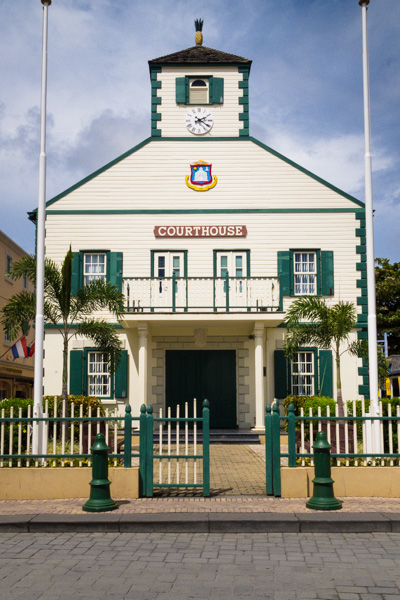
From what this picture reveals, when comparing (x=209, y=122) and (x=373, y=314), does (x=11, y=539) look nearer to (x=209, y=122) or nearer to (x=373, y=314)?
(x=373, y=314)

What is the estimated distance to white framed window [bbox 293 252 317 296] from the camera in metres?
18.7

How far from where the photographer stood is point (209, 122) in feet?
64.3

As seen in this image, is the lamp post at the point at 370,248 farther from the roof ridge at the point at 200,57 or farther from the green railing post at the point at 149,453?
the roof ridge at the point at 200,57

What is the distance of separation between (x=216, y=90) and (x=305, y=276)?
633 centimetres

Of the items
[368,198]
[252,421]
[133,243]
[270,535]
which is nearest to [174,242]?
[133,243]

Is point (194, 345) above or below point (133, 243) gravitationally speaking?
below

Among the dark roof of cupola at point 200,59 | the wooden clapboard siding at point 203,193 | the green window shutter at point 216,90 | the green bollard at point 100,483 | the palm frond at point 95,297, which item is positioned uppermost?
the dark roof of cupola at point 200,59

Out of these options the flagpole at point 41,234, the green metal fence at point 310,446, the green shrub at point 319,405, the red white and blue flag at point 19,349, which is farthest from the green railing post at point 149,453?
the red white and blue flag at point 19,349

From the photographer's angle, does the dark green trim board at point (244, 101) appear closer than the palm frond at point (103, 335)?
No

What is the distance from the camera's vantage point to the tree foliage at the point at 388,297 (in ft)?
98.0

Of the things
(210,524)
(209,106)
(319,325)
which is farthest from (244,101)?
(210,524)

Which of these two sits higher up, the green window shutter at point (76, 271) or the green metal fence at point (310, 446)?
the green window shutter at point (76, 271)

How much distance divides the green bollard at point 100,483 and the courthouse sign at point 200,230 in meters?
11.5

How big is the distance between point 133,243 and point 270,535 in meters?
12.8
